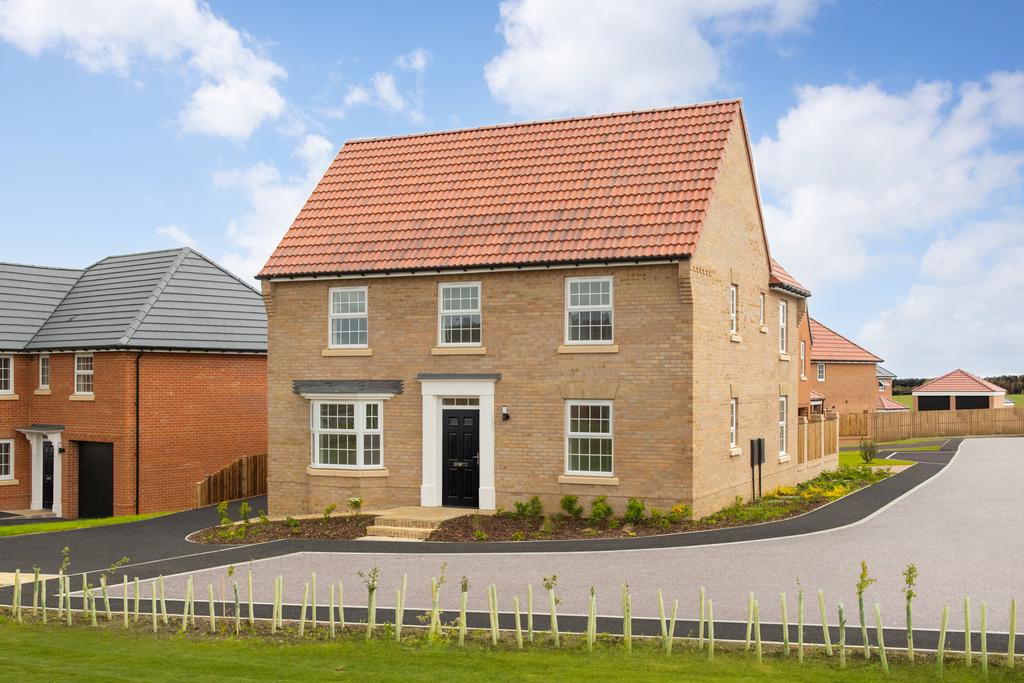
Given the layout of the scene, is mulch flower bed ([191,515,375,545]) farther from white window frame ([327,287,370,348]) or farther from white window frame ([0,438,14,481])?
white window frame ([0,438,14,481])

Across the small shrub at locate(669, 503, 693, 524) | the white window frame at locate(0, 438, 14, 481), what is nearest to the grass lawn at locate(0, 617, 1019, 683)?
the small shrub at locate(669, 503, 693, 524)

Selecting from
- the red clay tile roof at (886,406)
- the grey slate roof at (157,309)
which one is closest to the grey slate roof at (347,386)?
the grey slate roof at (157,309)

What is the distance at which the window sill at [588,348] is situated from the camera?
2295 centimetres

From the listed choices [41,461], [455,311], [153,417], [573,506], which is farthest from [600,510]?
[41,461]

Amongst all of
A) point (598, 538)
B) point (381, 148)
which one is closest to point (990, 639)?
point (598, 538)

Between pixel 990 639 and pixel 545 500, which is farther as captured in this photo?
pixel 545 500

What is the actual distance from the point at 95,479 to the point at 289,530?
13.2m

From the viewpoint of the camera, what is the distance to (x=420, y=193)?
27.4 meters

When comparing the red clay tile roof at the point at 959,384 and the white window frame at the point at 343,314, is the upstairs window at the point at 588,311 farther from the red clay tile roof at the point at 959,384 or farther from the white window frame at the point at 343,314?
the red clay tile roof at the point at 959,384

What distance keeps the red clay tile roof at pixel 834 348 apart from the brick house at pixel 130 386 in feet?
111

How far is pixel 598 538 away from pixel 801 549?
4.17 metres

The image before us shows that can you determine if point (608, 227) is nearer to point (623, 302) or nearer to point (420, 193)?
point (623, 302)

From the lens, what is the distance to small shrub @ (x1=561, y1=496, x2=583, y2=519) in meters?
22.9

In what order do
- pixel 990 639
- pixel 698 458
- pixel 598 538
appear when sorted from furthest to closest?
pixel 698 458 < pixel 598 538 < pixel 990 639
